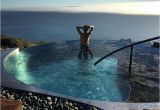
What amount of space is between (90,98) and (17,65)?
3.92 meters

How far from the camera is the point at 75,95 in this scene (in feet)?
26.7

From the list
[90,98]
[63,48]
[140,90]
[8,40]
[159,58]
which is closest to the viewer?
[90,98]

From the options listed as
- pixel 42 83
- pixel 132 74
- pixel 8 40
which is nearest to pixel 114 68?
pixel 132 74

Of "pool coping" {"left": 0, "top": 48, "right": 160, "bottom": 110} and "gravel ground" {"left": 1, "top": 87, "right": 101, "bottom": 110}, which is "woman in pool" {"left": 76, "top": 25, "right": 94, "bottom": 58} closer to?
"pool coping" {"left": 0, "top": 48, "right": 160, "bottom": 110}

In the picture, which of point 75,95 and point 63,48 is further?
point 63,48

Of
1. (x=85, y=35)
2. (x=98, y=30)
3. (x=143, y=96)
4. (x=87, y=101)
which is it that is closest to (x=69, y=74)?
(x=143, y=96)

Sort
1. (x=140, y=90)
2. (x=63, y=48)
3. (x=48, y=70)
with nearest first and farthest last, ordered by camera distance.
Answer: (x=140, y=90) → (x=48, y=70) → (x=63, y=48)

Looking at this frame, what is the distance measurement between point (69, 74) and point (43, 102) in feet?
8.16

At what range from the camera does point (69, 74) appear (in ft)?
32.6

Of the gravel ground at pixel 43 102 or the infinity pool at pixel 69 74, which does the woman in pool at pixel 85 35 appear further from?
the gravel ground at pixel 43 102

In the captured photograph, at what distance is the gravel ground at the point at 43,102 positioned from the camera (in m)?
7.24

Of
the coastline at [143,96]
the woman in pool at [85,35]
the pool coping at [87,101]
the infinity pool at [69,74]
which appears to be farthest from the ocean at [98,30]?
the pool coping at [87,101]

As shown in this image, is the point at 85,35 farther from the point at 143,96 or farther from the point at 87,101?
the point at 87,101

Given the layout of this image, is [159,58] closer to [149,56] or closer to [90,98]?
[149,56]
